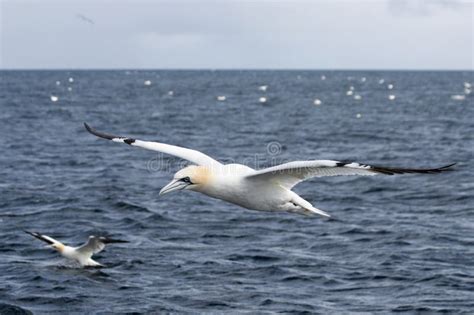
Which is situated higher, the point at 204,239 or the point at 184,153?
the point at 184,153

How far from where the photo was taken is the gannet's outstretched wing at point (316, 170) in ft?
35.1

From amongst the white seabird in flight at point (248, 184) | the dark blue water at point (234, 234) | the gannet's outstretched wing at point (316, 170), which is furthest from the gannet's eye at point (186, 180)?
the dark blue water at point (234, 234)

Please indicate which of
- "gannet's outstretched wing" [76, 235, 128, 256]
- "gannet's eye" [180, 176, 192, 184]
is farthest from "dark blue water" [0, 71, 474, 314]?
"gannet's eye" [180, 176, 192, 184]

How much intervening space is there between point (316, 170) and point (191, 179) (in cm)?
166

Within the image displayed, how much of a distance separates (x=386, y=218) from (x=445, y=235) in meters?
3.01

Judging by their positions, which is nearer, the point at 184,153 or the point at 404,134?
the point at 184,153

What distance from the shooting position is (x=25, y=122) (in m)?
59.8

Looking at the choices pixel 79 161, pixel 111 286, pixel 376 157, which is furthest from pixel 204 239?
pixel 376 157

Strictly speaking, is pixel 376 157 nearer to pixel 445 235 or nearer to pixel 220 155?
pixel 220 155

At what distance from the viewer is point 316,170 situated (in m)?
12.1

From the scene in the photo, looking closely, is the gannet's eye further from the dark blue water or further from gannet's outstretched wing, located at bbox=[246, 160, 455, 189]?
the dark blue water

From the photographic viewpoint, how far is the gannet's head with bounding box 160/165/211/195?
12227 mm

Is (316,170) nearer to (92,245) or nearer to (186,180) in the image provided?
(186,180)

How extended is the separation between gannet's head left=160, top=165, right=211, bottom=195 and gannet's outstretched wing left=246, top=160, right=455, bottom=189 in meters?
0.59
